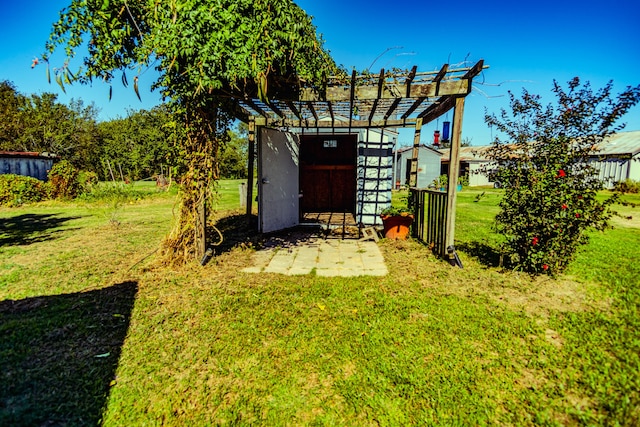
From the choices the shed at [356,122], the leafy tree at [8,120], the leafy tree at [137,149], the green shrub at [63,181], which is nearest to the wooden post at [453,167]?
the shed at [356,122]

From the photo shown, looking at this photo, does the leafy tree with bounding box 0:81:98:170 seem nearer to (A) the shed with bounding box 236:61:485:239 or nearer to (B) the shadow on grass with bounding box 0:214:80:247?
(B) the shadow on grass with bounding box 0:214:80:247

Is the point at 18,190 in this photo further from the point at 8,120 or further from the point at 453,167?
the point at 8,120

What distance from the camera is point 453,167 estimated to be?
163 inches

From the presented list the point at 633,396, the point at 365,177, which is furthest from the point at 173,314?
the point at 365,177

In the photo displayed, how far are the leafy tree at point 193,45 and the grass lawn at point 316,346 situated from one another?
1991 millimetres

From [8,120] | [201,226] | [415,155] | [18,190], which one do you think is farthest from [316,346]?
[8,120]

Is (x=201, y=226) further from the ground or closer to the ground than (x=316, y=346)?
further from the ground

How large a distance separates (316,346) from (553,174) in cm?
306

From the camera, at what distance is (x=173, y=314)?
2.79 metres

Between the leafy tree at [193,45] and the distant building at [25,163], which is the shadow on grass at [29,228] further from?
the distant building at [25,163]

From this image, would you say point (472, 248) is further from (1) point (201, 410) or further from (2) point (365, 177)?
(1) point (201, 410)

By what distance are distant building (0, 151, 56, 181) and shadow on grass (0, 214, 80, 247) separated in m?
5.63

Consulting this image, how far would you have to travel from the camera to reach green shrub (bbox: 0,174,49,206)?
1023 cm

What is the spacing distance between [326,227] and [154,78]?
4298mm
